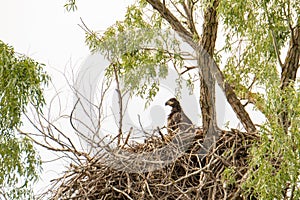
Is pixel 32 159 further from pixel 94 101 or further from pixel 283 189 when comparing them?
pixel 283 189

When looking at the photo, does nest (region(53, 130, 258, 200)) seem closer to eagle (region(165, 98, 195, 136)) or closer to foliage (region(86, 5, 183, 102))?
eagle (region(165, 98, 195, 136))

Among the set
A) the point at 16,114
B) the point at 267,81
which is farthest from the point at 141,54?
the point at 267,81

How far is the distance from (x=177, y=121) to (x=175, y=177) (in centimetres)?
74

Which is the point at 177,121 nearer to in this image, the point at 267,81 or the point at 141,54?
the point at 267,81

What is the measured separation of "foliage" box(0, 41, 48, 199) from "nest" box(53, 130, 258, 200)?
0.81 metres

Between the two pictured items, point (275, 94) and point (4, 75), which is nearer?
point (275, 94)

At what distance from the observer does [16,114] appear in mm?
7133

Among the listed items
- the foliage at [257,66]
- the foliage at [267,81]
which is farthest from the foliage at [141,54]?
the foliage at [267,81]

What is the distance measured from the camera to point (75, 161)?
6.62 m

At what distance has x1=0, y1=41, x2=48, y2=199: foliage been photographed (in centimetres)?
710

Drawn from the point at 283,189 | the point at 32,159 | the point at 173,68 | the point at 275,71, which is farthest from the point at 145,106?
the point at 283,189

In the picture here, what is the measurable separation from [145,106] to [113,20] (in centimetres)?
105

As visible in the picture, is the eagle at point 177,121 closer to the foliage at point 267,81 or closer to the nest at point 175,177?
the nest at point 175,177

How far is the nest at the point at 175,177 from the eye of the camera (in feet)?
20.3
